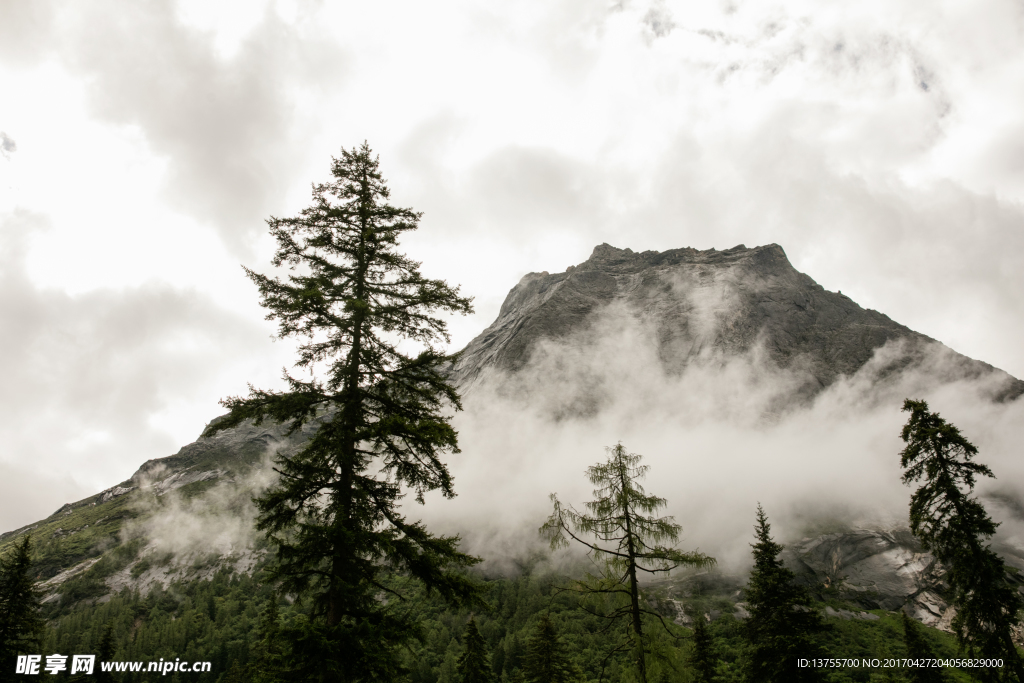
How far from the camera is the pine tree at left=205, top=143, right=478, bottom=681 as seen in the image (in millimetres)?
9438

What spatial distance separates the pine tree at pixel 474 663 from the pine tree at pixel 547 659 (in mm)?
3309

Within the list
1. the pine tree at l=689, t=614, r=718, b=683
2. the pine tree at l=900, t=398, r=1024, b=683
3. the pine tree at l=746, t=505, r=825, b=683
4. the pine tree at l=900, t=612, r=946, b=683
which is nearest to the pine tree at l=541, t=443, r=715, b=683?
the pine tree at l=900, t=398, r=1024, b=683

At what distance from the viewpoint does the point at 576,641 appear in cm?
10431

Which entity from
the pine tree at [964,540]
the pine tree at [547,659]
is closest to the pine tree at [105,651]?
the pine tree at [547,659]

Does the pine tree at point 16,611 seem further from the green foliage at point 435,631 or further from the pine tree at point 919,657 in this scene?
the pine tree at point 919,657

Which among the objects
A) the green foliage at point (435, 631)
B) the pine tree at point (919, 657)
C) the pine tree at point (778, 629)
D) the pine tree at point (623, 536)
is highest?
the pine tree at point (623, 536)

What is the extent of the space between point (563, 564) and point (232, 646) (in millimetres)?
91907

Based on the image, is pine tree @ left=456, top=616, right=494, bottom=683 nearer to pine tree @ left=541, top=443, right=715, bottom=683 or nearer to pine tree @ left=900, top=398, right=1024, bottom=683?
pine tree @ left=541, top=443, right=715, bottom=683

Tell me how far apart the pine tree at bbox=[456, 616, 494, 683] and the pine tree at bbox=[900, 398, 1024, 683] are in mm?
24221

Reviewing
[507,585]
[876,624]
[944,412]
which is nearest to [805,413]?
[944,412]

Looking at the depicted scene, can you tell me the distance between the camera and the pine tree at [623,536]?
45.2 feet

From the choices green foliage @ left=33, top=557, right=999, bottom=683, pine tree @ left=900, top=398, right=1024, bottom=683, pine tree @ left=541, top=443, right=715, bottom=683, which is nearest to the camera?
pine tree @ left=541, top=443, right=715, bottom=683

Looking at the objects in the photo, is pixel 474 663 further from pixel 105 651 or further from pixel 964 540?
pixel 105 651

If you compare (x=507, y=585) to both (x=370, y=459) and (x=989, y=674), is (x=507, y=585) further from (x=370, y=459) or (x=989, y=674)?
(x=370, y=459)
